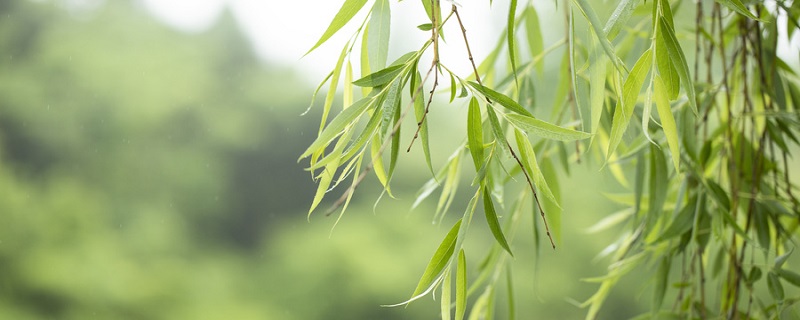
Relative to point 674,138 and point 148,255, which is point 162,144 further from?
point 674,138

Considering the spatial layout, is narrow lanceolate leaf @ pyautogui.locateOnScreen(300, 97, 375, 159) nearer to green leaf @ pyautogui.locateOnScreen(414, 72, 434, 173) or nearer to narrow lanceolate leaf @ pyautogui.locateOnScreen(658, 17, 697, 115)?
green leaf @ pyautogui.locateOnScreen(414, 72, 434, 173)

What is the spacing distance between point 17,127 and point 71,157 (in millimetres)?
237

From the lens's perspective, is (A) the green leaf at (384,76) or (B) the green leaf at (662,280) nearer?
(A) the green leaf at (384,76)

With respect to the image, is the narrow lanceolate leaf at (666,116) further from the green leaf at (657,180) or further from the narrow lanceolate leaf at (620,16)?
the green leaf at (657,180)

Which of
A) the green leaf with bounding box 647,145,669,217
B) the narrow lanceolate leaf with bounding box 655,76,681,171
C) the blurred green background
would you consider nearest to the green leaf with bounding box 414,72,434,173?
the narrow lanceolate leaf with bounding box 655,76,681,171

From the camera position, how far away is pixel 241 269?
3410mm

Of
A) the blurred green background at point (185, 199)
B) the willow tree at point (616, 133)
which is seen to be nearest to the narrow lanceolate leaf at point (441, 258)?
the willow tree at point (616, 133)

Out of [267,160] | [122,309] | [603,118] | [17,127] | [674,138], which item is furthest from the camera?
[267,160]

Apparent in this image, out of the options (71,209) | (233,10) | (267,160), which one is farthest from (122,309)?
(233,10)

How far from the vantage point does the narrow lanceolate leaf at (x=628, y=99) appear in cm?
38

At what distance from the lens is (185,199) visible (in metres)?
3.38

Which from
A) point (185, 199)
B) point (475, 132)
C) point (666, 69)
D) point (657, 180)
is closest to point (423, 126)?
point (475, 132)

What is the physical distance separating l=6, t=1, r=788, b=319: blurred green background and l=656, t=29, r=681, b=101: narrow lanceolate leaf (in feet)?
8.97

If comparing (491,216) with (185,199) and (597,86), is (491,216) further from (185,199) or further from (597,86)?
(185,199)
